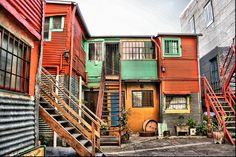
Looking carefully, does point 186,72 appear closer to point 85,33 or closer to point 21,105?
point 85,33

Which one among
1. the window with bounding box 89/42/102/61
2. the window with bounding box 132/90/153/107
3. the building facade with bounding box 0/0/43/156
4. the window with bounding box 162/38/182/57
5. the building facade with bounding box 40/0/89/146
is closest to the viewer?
the building facade with bounding box 0/0/43/156

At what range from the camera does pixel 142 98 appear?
1544cm

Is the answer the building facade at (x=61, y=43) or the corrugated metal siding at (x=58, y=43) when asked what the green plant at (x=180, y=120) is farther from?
the corrugated metal siding at (x=58, y=43)

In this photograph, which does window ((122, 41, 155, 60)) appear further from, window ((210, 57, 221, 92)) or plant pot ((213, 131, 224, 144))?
plant pot ((213, 131, 224, 144))

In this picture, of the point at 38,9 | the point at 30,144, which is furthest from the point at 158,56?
the point at 30,144

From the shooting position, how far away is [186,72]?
1491 cm

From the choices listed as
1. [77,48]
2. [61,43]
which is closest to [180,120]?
[77,48]

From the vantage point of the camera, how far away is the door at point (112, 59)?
627 inches

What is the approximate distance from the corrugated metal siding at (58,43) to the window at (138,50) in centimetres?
546

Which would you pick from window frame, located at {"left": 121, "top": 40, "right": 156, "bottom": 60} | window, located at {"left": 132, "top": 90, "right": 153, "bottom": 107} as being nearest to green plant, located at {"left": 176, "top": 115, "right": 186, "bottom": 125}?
window, located at {"left": 132, "top": 90, "right": 153, "bottom": 107}

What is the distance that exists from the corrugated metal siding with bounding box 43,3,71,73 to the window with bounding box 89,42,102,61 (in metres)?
4.41

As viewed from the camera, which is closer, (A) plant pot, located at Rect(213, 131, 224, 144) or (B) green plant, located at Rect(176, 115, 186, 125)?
(A) plant pot, located at Rect(213, 131, 224, 144)

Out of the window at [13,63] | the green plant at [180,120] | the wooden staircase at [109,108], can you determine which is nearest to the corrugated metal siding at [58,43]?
the wooden staircase at [109,108]

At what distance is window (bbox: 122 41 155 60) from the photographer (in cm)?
1572
